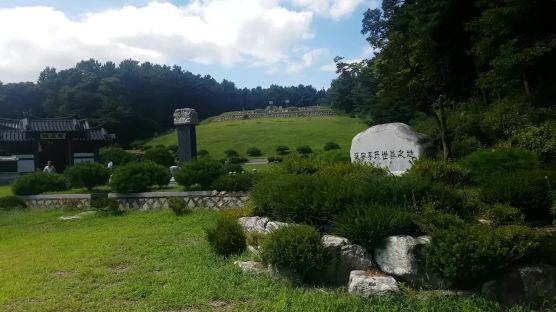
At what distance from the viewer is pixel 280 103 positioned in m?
104

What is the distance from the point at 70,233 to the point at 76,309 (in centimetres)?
590

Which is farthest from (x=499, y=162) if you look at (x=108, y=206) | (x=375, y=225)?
(x=108, y=206)

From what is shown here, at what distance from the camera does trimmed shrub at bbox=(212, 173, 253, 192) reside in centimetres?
1346

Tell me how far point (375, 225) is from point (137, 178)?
35.0ft

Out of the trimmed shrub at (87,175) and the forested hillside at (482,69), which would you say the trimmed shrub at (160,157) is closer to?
the trimmed shrub at (87,175)

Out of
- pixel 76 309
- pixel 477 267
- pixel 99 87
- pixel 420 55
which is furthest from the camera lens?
pixel 99 87

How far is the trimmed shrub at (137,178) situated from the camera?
14766 millimetres

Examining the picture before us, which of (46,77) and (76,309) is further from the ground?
(46,77)

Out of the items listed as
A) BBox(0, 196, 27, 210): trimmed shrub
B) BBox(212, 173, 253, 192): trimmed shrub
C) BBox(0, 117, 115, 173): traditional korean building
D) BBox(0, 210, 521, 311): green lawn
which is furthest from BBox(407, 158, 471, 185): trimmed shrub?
BBox(0, 117, 115, 173): traditional korean building

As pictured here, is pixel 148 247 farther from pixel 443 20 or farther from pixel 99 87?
pixel 99 87

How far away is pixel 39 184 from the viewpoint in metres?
16.8

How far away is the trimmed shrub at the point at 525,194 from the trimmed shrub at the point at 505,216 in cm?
50

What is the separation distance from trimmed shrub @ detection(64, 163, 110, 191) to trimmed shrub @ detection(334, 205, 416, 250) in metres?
12.9

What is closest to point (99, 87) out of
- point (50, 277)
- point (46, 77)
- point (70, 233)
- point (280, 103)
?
point (46, 77)
